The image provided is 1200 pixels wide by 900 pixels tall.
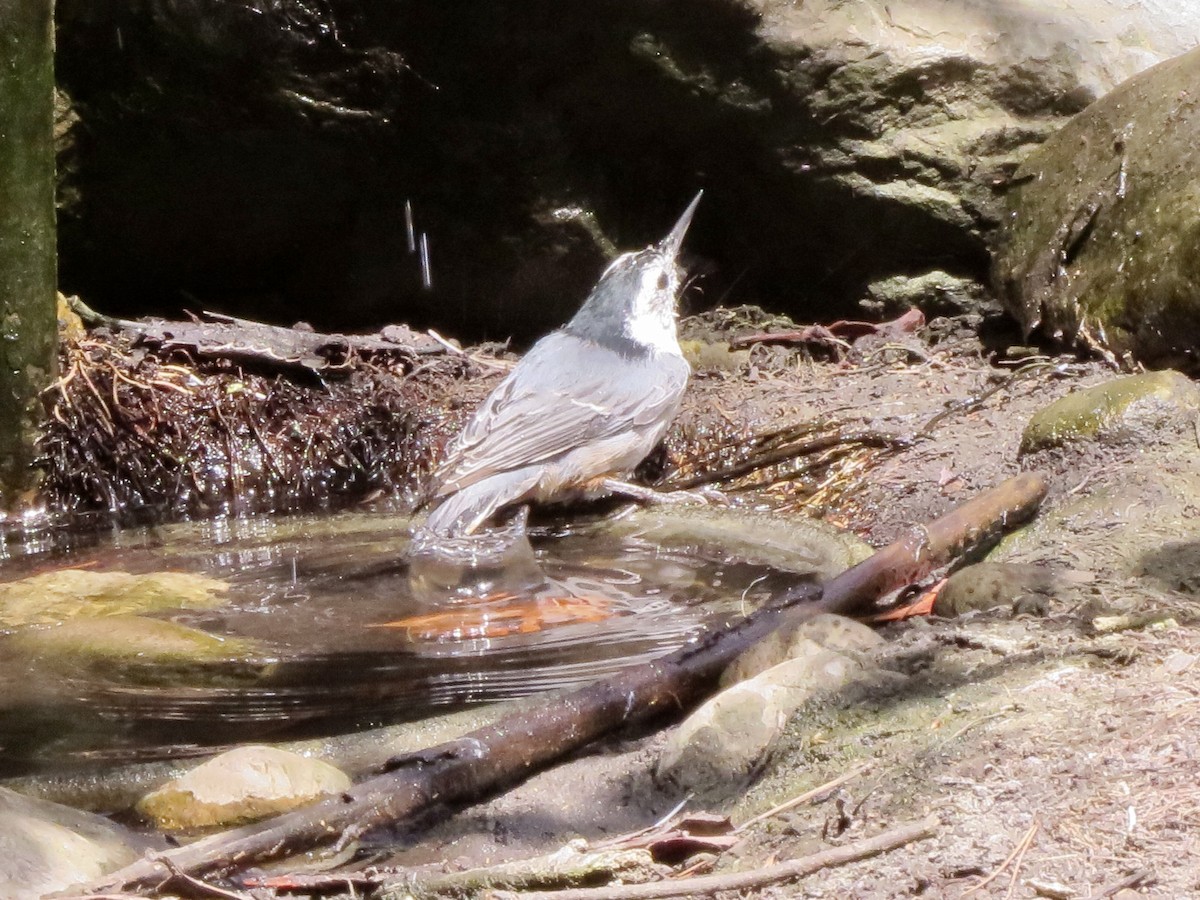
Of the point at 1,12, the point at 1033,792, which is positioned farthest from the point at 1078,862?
the point at 1,12

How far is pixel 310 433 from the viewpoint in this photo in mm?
6637

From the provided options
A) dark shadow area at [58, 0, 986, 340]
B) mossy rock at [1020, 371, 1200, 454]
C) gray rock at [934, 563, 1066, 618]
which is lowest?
gray rock at [934, 563, 1066, 618]

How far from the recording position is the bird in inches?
224

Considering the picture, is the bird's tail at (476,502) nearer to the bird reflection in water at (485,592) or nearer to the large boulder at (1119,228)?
the bird reflection in water at (485,592)

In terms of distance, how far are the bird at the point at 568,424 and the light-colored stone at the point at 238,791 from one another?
98.1 inches

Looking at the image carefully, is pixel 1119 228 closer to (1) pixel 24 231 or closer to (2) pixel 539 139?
(2) pixel 539 139

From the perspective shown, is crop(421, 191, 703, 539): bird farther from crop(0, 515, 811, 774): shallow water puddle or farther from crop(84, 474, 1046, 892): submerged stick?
crop(84, 474, 1046, 892): submerged stick

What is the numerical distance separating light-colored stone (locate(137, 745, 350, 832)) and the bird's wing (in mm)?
2774

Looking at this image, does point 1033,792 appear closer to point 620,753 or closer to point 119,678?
point 620,753

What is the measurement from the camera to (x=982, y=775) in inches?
85.0

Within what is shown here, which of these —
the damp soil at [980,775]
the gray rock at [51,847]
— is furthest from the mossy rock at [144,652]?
the damp soil at [980,775]

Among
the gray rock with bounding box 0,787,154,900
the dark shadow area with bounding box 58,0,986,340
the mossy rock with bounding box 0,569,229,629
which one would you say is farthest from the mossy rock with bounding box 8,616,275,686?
the dark shadow area with bounding box 58,0,986,340

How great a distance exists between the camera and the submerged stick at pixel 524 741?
2.42 metres

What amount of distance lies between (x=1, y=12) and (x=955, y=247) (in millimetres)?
5232
